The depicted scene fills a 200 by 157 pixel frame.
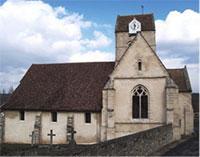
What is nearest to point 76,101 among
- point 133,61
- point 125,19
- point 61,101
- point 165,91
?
point 61,101

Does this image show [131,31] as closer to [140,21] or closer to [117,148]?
[140,21]

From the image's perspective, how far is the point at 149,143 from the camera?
18156 millimetres

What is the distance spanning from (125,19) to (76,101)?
37.6ft

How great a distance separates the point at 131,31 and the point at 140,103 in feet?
30.2

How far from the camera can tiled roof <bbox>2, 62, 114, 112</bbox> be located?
2958 centimetres

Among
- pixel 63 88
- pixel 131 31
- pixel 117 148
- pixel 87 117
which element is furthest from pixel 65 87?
pixel 117 148

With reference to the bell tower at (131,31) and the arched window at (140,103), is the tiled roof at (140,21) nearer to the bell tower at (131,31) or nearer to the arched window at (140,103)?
the bell tower at (131,31)

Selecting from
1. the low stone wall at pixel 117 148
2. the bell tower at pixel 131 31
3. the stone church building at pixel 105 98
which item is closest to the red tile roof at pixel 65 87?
the stone church building at pixel 105 98

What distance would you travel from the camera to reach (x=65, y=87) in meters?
31.2

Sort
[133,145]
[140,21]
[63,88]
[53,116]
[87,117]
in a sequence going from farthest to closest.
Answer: [140,21] → [63,88] → [53,116] → [87,117] → [133,145]

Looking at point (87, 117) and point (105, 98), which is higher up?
point (105, 98)

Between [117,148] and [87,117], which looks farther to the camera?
[87,117]

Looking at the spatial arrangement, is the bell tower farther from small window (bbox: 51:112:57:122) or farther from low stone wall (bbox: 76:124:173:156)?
low stone wall (bbox: 76:124:173:156)

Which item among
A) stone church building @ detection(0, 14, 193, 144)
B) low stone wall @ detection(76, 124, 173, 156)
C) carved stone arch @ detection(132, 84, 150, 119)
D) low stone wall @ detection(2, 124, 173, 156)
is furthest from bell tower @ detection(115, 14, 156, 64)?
low stone wall @ detection(2, 124, 173, 156)
